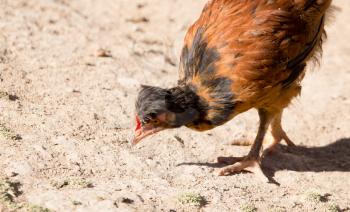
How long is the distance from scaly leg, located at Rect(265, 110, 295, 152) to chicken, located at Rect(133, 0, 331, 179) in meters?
0.79

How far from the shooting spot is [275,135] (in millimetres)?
7430

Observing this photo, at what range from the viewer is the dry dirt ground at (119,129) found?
559cm

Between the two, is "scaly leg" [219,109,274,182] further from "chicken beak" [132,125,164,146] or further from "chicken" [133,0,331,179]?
"chicken beak" [132,125,164,146]

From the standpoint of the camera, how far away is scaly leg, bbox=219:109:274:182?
6488 millimetres

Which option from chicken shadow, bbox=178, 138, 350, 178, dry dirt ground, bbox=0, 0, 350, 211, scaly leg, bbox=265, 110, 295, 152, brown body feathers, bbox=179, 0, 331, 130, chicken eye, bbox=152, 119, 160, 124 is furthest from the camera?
scaly leg, bbox=265, 110, 295, 152

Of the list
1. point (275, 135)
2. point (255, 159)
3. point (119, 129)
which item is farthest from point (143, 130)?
point (275, 135)

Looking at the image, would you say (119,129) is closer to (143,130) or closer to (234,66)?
(143,130)

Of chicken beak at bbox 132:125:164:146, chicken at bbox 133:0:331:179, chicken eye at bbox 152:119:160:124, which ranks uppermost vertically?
chicken at bbox 133:0:331:179

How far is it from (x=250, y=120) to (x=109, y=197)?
121 inches

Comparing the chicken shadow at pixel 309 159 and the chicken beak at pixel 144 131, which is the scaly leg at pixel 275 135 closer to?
the chicken shadow at pixel 309 159

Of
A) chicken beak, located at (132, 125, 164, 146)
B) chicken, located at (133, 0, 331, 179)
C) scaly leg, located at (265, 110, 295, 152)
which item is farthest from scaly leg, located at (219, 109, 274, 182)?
chicken beak, located at (132, 125, 164, 146)

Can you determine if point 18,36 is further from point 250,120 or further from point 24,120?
point 250,120

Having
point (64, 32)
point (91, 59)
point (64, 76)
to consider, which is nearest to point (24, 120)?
point (64, 76)

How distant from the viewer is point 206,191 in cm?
586
